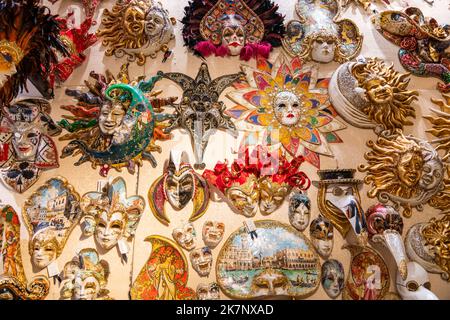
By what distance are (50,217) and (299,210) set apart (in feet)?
5.85

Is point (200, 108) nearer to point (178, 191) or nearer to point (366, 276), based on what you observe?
point (178, 191)

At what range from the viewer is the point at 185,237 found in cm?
291

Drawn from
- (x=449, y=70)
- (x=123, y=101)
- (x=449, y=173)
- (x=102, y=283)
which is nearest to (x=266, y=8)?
(x=123, y=101)

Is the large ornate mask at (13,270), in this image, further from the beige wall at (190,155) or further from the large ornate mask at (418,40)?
the large ornate mask at (418,40)

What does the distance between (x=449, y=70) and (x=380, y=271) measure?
6.18 ft

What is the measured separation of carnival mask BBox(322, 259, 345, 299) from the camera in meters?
2.92

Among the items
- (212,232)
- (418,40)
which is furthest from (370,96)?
(212,232)

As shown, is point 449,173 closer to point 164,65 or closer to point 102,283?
point 164,65

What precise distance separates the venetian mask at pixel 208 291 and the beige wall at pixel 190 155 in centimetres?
5

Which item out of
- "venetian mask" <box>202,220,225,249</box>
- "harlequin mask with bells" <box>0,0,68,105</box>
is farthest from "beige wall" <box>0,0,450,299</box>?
"harlequin mask with bells" <box>0,0,68,105</box>

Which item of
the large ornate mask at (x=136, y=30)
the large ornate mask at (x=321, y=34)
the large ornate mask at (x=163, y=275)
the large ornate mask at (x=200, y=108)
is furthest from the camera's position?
the large ornate mask at (x=321, y=34)

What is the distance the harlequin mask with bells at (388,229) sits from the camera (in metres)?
2.94

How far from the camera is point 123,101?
10.4 feet

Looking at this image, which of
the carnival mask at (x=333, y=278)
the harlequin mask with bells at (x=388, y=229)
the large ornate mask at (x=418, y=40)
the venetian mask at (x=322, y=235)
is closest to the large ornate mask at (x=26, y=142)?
the venetian mask at (x=322, y=235)
